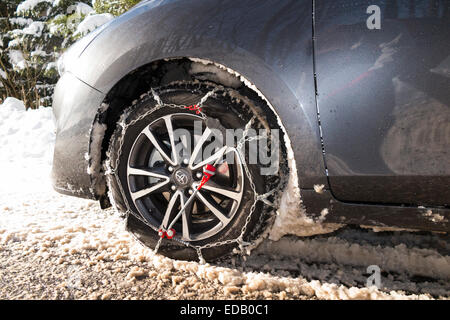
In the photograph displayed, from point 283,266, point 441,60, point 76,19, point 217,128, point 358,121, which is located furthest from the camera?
point 76,19

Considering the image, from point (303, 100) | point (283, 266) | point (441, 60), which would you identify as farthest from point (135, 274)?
point (441, 60)

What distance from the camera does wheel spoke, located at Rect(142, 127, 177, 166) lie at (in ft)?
4.69

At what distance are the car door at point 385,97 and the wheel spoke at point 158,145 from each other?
71 centimetres

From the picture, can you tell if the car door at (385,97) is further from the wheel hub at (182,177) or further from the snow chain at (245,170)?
the wheel hub at (182,177)

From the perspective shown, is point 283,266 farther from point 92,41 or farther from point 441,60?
point 92,41

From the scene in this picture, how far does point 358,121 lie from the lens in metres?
1.11

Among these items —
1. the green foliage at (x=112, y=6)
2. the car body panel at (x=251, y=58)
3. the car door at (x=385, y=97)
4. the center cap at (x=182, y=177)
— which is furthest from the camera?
the green foliage at (x=112, y=6)

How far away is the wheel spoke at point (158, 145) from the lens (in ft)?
4.69

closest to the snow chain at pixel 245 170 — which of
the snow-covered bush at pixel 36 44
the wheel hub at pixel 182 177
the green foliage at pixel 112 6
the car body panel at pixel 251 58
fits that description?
the car body panel at pixel 251 58

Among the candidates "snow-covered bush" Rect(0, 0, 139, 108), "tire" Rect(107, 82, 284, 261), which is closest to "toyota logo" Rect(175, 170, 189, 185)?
"tire" Rect(107, 82, 284, 261)

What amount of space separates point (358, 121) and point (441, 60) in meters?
0.31

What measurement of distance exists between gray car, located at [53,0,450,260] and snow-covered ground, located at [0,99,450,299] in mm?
150

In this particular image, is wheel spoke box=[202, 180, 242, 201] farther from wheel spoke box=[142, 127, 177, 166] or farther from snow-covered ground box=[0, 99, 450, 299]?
snow-covered ground box=[0, 99, 450, 299]

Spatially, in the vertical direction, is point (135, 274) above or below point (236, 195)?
below
